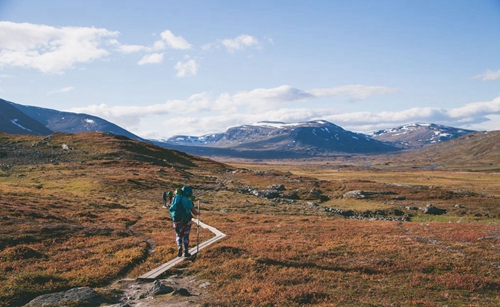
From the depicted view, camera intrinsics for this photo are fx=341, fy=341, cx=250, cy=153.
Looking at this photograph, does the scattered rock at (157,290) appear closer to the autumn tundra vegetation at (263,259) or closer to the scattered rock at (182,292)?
the scattered rock at (182,292)

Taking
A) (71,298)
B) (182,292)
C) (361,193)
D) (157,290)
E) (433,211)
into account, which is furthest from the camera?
(361,193)

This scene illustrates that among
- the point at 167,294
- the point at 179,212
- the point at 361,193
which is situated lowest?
the point at 361,193

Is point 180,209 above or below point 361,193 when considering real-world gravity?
above

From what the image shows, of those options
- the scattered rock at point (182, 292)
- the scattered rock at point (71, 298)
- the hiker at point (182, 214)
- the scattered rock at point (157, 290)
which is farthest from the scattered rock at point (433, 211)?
the scattered rock at point (71, 298)

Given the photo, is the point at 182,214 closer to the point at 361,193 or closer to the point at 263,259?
the point at 263,259

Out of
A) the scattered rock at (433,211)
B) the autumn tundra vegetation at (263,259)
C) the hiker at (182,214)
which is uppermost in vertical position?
the hiker at (182,214)

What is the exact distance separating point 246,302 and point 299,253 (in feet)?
27.8

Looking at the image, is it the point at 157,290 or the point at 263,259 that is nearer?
the point at 157,290

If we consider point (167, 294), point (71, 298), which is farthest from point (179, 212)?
point (71, 298)

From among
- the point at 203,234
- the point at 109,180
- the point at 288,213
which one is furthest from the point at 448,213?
the point at 109,180

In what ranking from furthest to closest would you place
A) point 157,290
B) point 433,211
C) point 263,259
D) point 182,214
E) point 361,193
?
point 361,193 → point 433,211 → point 182,214 → point 263,259 → point 157,290

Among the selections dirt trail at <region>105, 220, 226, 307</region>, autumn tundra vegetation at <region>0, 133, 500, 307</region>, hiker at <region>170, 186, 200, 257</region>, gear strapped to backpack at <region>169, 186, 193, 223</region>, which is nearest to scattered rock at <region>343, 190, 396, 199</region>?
autumn tundra vegetation at <region>0, 133, 500, 307</region>

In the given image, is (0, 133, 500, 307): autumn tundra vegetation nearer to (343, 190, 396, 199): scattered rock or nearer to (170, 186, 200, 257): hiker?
(170, 186, 200, 257): hiker

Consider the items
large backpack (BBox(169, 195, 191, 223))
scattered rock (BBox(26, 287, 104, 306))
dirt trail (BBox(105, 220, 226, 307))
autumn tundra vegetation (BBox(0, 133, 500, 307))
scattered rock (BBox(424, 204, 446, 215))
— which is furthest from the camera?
scattered rock (BBox(424, 204, 446, 215))
